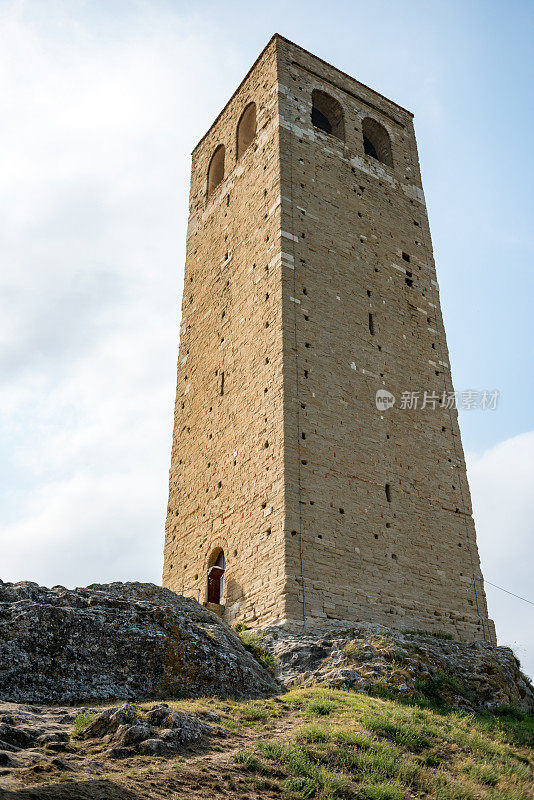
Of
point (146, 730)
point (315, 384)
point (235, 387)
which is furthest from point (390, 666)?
point (235, 387)

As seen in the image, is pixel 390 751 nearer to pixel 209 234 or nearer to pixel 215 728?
pixel 215 728

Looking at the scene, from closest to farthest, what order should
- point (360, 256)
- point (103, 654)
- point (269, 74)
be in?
point (103, 654) → point (360, 256) → point (269, 74)

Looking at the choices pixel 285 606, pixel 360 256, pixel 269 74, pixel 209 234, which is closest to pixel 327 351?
pixel 360 256

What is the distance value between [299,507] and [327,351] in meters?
3.44

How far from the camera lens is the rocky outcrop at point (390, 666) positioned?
33.1 ft

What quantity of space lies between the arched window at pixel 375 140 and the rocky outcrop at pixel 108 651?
13.5 metres

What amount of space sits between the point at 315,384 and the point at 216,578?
13.5ft

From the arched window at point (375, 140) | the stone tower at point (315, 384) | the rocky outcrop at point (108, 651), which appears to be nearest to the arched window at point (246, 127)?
the stone tower at point (315, 384)

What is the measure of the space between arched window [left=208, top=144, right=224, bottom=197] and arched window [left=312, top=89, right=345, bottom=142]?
2798 millimetres

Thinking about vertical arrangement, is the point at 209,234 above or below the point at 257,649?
above

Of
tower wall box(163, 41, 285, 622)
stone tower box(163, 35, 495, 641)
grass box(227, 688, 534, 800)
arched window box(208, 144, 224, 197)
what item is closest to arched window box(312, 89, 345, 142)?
stone tower box(163, 35, 495, 641)

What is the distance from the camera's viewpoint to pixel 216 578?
14.1m

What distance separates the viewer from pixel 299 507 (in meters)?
12.2

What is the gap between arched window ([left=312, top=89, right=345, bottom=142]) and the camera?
732 inches
